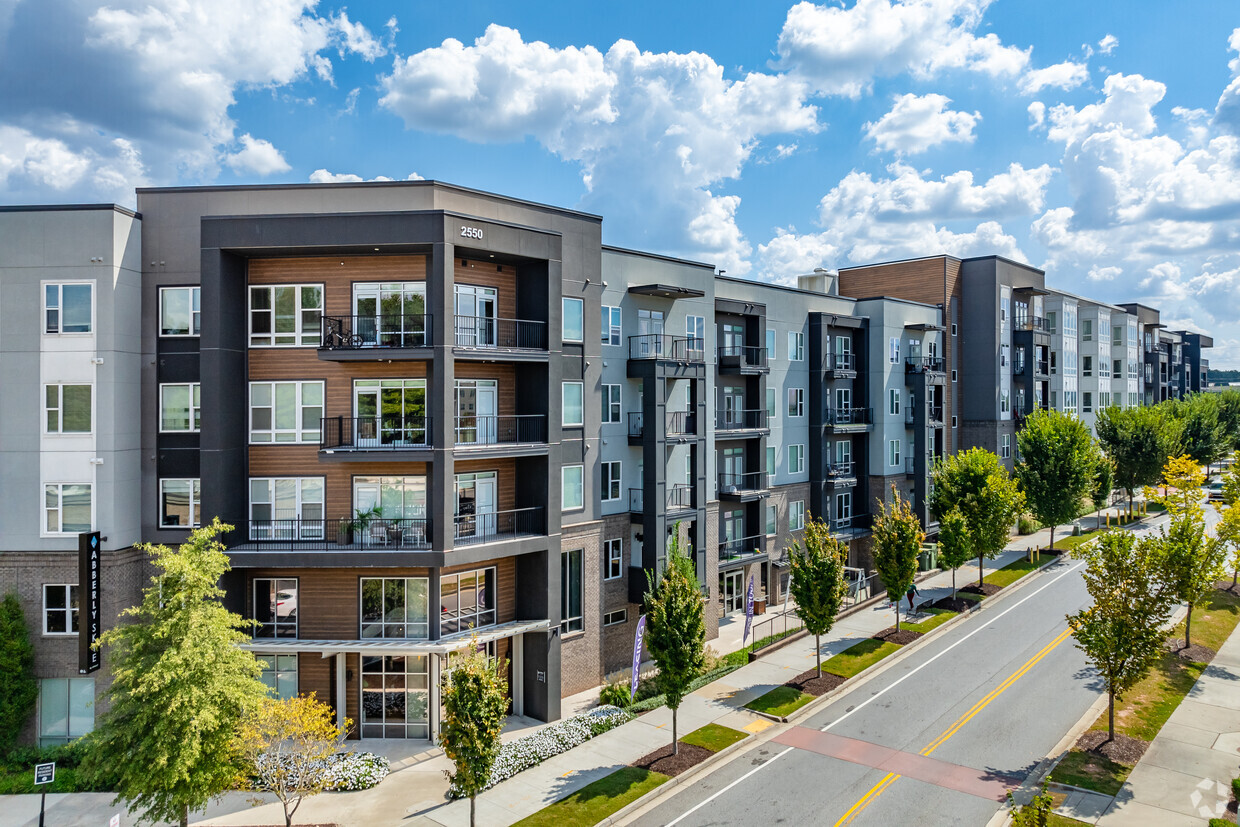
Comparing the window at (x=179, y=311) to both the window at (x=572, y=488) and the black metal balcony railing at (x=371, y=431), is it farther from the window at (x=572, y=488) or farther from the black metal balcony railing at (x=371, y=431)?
the window at (x=572, y=488)

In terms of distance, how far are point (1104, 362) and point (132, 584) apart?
8046 cm

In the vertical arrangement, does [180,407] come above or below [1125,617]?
above

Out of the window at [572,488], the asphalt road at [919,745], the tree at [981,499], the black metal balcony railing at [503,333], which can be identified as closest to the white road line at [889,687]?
the asphalt road at [919,745]

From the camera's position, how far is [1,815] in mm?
19875

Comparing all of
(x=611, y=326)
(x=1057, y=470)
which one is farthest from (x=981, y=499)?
(x=611, y=326)

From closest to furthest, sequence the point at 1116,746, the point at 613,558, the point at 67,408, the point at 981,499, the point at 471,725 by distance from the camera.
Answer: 1. the point at 471,725
2. the point at 1116,746
3. the point at 67,408
4. the point at 613,558
5. the point at 981,499

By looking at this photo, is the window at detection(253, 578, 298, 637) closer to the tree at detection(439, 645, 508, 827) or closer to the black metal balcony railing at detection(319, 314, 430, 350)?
the black metal balcony railing at detection(319, 314, 430, 350)

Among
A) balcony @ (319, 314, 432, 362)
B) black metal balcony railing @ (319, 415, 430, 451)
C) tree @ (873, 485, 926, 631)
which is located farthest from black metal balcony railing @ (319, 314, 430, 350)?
tree @ (873, 485, 926, 631)

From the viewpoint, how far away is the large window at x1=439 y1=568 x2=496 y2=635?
2511 centimetres

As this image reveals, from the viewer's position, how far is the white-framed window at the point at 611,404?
30.7 meters

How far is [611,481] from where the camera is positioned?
30984 millimetres

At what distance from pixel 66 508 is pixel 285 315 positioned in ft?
29.9

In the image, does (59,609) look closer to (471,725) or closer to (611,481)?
(471,725)

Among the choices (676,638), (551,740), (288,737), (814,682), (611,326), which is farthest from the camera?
(611,326)
